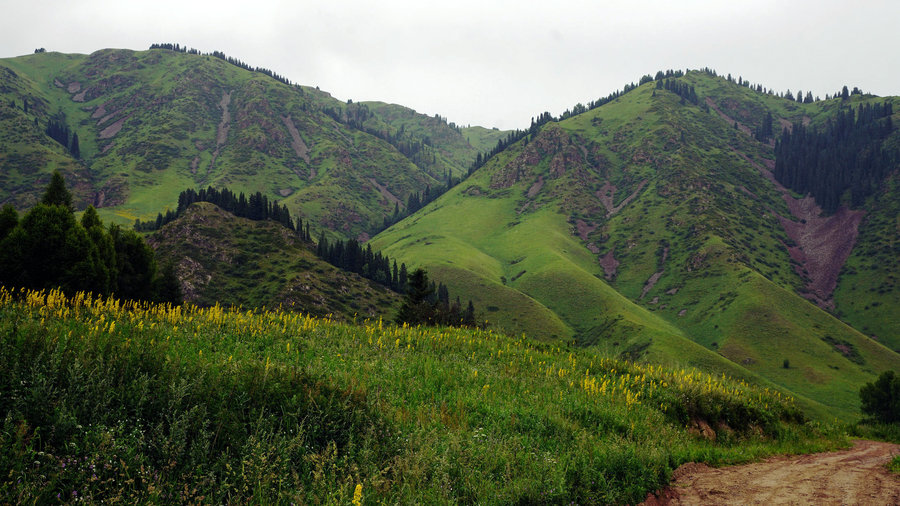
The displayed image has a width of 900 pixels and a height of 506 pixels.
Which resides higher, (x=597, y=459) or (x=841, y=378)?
(x=597, y=459)

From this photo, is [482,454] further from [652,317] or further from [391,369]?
[652,317]

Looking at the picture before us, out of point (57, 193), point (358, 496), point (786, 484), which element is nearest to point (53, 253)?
point (57, 193)

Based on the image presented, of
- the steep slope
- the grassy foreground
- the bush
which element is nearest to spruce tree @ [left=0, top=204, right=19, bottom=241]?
the grassy foreground

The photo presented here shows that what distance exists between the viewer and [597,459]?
9.34m

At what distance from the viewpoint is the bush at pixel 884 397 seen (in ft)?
247

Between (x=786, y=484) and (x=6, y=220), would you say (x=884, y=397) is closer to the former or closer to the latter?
(x=786, y=484)

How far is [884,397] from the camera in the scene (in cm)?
7806

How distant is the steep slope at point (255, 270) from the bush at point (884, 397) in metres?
117

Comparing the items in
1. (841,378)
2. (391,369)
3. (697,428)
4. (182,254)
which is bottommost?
(841,378)

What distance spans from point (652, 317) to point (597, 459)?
198567 millimetres

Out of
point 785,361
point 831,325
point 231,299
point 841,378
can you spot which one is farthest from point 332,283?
point 831,325

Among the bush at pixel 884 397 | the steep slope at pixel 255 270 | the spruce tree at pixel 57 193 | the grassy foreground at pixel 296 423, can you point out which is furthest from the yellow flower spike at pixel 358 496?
the steep slope at pixel 255 270

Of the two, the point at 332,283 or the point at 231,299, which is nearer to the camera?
the point at 231,299

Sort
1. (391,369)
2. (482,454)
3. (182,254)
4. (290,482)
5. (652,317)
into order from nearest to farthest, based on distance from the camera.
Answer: (290,482), (482,454), (391,369), (182,254), (652,317)
